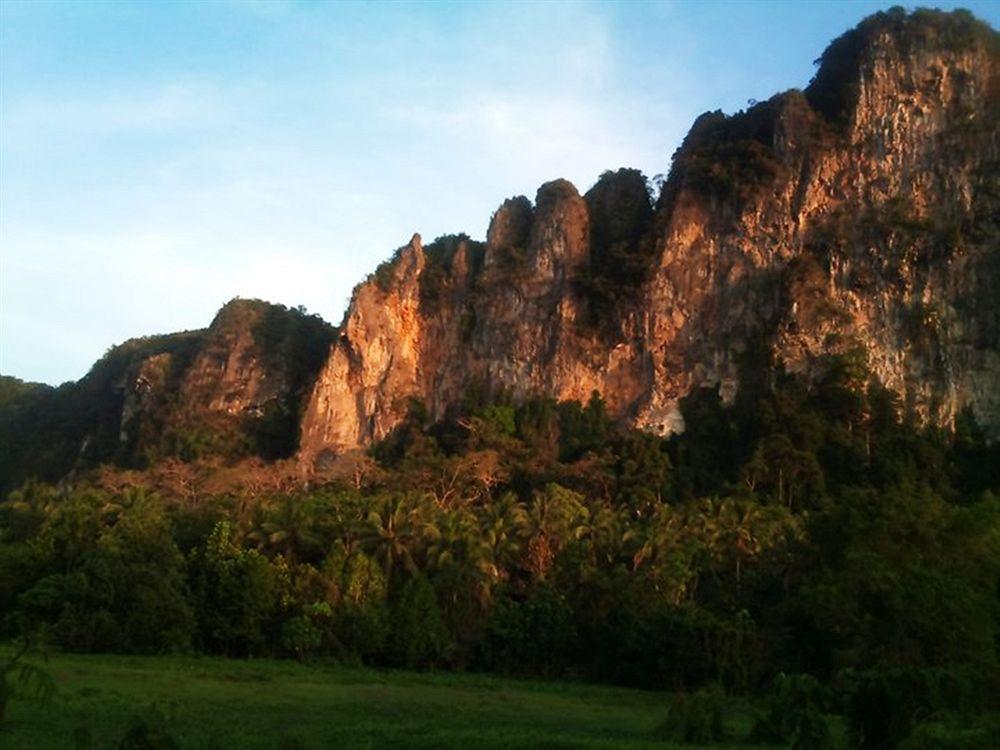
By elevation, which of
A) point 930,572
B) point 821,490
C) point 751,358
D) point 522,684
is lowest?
point 522,684

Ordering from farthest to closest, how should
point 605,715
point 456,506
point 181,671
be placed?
point 456,506 < point 181,671 < point 605,715

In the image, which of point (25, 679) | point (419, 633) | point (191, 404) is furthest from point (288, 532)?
point (191, 404)

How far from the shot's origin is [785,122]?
2857 inches

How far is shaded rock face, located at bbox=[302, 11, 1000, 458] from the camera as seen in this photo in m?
67.5

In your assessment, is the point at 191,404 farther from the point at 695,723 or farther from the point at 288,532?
the point at 695,723

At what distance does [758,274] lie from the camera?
71.2m

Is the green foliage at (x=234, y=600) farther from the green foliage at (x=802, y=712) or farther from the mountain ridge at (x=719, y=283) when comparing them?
the green foliage at (x=802, y=712)

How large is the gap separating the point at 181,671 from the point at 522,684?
1056cm

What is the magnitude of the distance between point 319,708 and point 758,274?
47623 millimetres

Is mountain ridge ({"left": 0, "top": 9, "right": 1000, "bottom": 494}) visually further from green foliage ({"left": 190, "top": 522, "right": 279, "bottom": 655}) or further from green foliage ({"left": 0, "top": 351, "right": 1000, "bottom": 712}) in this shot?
green foliage ({"left": 190, "top": 522, "right": 279, "bottom": 655})

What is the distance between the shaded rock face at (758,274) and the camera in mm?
67500

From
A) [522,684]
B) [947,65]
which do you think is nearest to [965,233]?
[947,65]

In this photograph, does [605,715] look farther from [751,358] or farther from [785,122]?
[785,122]

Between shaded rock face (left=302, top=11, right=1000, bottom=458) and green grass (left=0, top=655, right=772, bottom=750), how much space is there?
107ft
